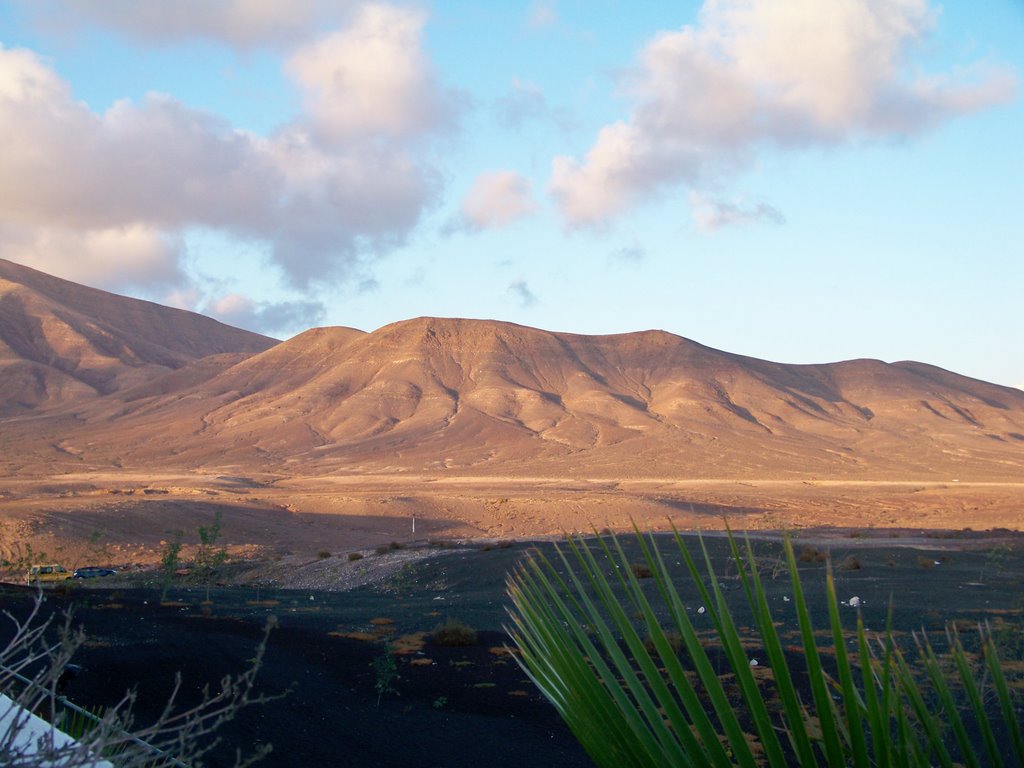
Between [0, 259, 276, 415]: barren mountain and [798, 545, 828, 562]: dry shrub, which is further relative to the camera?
[0, 259, 276, 415]: barren mountain

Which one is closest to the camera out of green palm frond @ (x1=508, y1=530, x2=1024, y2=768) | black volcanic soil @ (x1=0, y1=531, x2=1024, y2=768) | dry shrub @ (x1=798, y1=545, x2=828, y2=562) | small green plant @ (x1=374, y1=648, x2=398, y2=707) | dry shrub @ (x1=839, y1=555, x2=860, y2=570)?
green palm frond @ (x1=508, y1=530, x2=1024, y2=768)

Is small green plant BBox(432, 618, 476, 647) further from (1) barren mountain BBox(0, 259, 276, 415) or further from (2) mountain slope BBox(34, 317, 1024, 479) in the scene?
(1) barren mountain BBox(0, 259, 276, 415)

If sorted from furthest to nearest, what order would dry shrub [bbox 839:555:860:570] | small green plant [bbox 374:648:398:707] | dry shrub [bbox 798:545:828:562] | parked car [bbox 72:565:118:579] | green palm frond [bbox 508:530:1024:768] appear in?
parked car [bbox 72:565:118:579] → dry shrub [bbox 798:545:828:562] → dry shrub [bbox 839:555:860:570] → small green plant [bbox 374:648:398:707] → green palm frond [bbox 508:530:1024:768]

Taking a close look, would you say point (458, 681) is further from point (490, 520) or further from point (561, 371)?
point (561, 371)

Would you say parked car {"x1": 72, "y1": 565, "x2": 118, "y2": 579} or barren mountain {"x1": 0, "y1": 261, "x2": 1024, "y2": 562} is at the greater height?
barren mountain {"x1": 0, "y1": 261, "x2": 1024, "y2": 562}

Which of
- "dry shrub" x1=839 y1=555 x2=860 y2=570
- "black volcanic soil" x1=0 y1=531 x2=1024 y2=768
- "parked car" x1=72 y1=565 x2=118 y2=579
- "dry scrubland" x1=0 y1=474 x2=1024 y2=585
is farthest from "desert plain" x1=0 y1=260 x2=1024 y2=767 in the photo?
"parked car" x1=72 y1=565 x2=118 y2=579

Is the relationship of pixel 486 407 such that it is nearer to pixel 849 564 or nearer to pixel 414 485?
pixel 414 485
